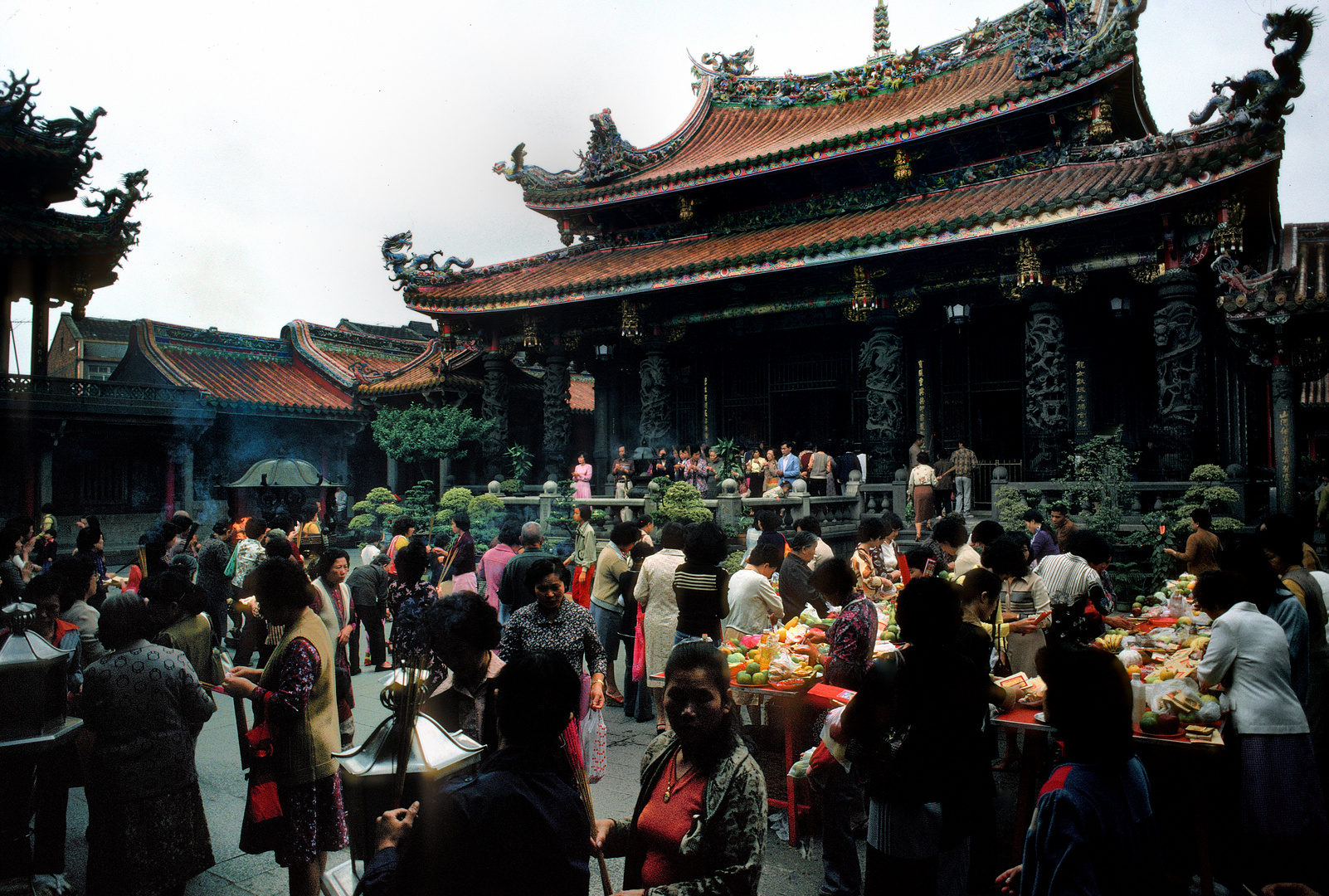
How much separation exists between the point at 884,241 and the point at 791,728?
896cm

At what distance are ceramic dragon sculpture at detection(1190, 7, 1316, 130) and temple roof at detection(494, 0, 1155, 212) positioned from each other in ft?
6.60

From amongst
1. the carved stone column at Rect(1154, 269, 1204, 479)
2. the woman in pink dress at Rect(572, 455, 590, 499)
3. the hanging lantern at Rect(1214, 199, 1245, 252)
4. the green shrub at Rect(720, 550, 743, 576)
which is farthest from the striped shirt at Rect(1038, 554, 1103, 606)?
the woman in pink dress at Rect(572, 455, 590, 499)

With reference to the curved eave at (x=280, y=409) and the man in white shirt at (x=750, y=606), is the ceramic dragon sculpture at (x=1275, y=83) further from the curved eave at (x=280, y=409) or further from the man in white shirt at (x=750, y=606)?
the curved eave at (x=280, y=409)

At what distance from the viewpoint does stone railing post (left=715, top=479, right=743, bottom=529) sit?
430 inches

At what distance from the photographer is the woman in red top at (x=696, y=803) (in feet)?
6.61

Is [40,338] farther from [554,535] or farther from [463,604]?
[463,604]

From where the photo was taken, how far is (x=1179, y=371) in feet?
33.5

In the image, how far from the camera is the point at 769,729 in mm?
4824

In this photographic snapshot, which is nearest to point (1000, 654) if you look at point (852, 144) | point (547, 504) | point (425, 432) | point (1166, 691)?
point (1166, 691)

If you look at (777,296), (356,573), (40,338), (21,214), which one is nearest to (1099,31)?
(777,296)

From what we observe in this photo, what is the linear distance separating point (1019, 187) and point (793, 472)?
5742 mm

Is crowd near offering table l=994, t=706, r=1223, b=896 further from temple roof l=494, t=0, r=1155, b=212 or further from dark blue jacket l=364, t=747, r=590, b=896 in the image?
temple roof l=494, t=0, r=1155, b=212

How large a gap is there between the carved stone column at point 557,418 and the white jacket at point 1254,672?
13243 mm

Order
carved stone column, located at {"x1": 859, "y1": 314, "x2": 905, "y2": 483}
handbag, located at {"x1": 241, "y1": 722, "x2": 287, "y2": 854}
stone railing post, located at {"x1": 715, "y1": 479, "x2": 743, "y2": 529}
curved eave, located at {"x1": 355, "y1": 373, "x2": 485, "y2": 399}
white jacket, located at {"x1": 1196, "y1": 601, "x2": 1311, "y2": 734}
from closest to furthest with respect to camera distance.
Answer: handbag, located at {"x1": 241, "y1": 722, "x2": 287, "y2": 854}, white jacket, located at {"x1": 1196, "y1": 601, "x2": 1311, "y2": 734}, stone railing post, located at {"x1": 715, "y1": 479, "x2": 743, "y2": 529}, carved stone column, located at {"x1": 859, "y1": 314, "x2": 905, "y2": 483}, curved eave, located at {"x1": 355, "y1": 373, "x2": 485, "y2": 399}
